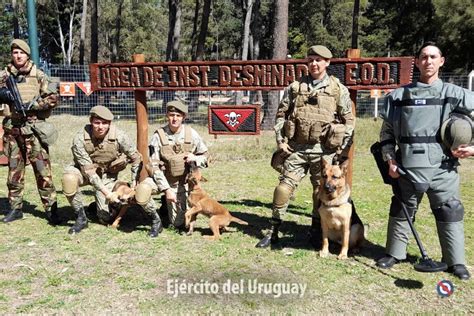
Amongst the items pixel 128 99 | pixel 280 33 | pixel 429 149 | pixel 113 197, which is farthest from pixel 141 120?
pixel 128 99

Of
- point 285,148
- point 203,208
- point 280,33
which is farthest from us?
point 280,33

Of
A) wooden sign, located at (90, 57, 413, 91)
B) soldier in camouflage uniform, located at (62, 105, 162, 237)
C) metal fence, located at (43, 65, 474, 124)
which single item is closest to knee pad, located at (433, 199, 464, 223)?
wooden sign, located at (90, 57, 413, 91)

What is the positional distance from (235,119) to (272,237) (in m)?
2.05

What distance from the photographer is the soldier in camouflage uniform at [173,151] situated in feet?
17.1

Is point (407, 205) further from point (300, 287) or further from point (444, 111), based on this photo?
point (300, 287)

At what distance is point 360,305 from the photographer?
3684 mm

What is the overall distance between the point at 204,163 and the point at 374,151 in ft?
6.50

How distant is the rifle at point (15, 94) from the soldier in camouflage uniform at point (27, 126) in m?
0.02

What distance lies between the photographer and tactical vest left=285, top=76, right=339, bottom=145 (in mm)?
4699

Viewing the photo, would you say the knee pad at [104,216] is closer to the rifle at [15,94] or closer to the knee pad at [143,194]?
the knee pad at [143,194]

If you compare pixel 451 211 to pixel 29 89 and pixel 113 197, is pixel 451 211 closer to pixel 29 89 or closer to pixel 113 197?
pixel 113 197

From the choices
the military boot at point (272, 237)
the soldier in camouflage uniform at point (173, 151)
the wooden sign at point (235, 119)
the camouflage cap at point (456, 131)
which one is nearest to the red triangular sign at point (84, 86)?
the wooden sign at point (235, 119)

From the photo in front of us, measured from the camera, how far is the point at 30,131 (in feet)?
18.6

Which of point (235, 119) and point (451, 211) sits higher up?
point (235, 119)
